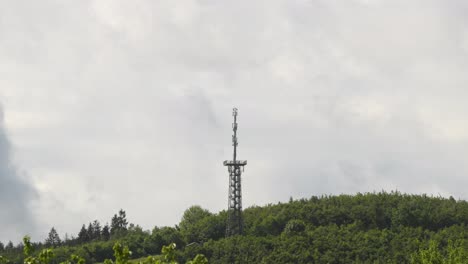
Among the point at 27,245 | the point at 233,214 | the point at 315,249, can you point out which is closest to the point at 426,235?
the point at 315,249

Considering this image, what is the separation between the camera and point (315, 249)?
541ft

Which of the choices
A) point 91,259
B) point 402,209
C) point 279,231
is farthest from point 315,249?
point 91,259

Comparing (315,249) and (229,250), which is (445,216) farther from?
(229,250)

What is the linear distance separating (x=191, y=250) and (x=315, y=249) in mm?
26815

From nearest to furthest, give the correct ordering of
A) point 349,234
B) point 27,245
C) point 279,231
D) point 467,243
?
point 27,245
point 467,243
point 349,234
point 279,231

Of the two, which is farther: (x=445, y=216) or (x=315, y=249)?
(x=445, y=216)

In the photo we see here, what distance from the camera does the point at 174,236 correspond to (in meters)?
190

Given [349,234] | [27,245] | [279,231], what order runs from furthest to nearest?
[279,231] → [349,234] → [27,245]

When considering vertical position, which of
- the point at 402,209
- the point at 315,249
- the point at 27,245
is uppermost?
the point at 402,209

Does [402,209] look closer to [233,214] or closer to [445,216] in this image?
[445,216]

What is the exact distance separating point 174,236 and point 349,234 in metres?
42.7

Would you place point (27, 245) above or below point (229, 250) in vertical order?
below

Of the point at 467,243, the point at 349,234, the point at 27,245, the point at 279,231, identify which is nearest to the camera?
the point at 27,245

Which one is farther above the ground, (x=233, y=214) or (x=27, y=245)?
(x=233, y=214)
